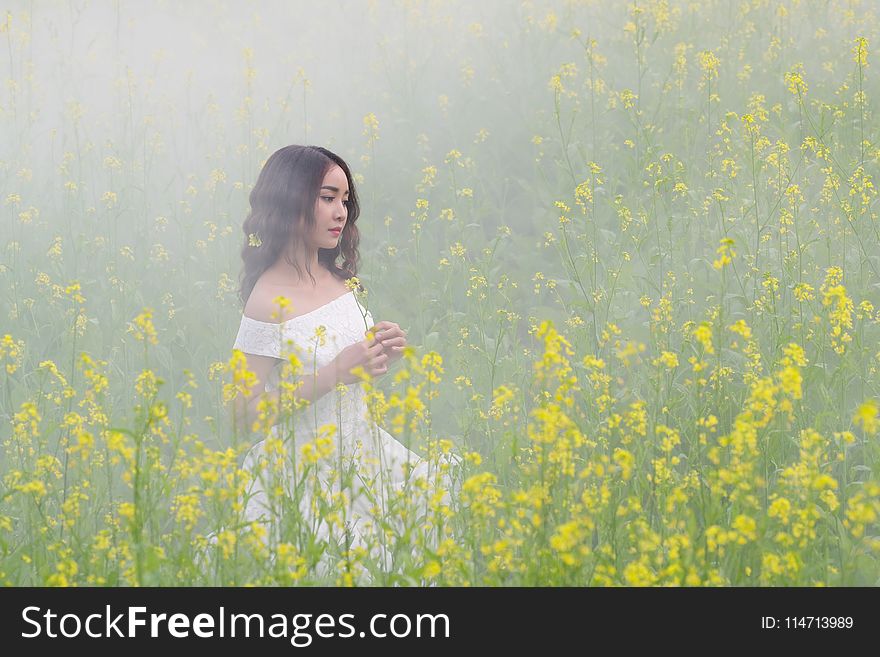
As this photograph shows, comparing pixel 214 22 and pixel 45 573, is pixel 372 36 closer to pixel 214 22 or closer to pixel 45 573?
pixel 214 22

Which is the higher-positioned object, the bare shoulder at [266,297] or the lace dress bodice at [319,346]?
the bare shoulder at [266,297]

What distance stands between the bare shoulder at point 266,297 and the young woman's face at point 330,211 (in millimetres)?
210

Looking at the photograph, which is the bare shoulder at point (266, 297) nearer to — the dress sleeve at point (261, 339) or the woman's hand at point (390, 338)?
the dress sleeve at point (261, 339)

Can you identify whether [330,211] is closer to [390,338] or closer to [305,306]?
[305,306]

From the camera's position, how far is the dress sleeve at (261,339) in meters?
3.58

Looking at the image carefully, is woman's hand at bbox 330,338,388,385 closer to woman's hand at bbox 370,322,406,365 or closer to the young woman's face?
woman's hand at bbox 370,322,406,365

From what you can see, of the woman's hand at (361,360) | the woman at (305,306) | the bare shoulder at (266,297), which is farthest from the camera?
the bare shoulder at (266,297)

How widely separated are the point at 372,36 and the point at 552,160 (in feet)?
11.1

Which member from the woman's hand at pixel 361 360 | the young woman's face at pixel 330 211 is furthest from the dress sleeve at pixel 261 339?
the young woman's face at pixel 330 211

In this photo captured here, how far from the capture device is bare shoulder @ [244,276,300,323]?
3672 millimetres

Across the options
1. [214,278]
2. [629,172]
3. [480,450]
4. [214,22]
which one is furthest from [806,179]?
[214,22]

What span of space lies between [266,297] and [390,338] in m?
0.56

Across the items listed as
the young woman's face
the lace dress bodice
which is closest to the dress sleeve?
the lace dress bodice

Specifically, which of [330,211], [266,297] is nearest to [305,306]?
[266,297]
